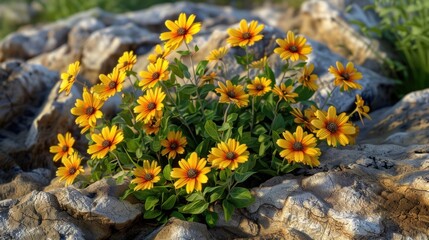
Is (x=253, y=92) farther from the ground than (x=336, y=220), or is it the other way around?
(x=253, y=92)

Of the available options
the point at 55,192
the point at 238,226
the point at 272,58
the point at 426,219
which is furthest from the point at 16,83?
the point at 426,219

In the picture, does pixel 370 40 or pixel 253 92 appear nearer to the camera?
pixel 253 92

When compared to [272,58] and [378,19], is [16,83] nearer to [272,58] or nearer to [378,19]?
[272,58]

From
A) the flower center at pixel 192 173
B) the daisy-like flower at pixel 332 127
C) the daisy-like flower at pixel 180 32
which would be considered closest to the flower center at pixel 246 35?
the daisy-like flower at pixel 180 32

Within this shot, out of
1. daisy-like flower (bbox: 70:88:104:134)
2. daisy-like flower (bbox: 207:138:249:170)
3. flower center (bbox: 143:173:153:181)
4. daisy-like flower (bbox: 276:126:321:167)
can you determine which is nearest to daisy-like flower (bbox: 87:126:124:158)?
daisy-like flower (bbox: 70:88:104:134)

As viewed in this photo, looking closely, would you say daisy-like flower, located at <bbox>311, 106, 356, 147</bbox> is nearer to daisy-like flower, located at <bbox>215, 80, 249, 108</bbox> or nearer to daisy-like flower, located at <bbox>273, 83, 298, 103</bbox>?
daisy-like flower, located at <bbox>273, 83, 298, 103</bbox>

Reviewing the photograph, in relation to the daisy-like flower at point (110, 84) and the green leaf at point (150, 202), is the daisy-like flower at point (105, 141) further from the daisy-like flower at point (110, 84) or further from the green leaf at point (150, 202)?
the green leaf at point (150, 202)
